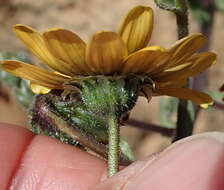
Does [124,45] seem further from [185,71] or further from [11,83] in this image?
[11,83]

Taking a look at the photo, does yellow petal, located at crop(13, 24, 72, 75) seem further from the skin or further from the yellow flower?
the skin

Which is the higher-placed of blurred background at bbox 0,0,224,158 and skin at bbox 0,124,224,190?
skin at bbox 0,124,224,190

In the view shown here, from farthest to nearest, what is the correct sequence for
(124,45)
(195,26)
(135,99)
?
(195,26)
(135,99)
(124,45)

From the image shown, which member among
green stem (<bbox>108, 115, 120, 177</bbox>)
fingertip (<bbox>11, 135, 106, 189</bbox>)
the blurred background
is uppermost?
green stem (<bbox>108, 115, 120, 177</bbox>)

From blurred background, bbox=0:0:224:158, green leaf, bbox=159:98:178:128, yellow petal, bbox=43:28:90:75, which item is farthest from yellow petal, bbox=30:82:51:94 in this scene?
blurred background, bbox=0:0:224:158

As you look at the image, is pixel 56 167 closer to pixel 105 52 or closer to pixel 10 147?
pixel 10 147

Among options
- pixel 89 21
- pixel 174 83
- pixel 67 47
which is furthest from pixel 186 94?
pixel 89 21

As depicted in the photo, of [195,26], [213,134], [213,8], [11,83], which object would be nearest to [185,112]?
[213,134]
